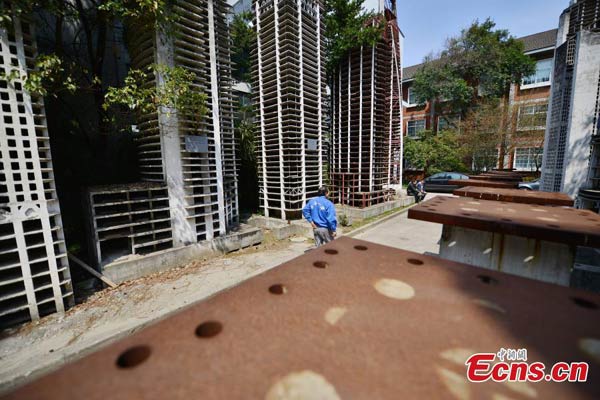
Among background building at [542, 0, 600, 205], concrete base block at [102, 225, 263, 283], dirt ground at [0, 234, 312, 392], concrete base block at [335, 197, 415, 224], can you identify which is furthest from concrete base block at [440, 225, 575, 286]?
concrete base block at [335, 197, 415, 224]

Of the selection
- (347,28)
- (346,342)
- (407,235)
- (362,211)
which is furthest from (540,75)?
(346,342)

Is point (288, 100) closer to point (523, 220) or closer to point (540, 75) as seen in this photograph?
point (523, 220)

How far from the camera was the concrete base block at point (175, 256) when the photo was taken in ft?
19.2

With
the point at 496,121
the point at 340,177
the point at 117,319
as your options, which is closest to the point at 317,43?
the point at 340,177

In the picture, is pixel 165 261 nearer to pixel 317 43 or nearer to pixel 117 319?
pixel 117 319

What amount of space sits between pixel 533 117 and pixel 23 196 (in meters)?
A: 29.1

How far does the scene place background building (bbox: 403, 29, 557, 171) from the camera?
21031 mm

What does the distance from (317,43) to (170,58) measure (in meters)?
6.16

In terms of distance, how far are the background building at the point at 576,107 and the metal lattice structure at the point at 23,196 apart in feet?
41.3

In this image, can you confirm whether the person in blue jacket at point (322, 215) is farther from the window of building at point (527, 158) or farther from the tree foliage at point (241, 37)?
the window of building at point (527, 158)

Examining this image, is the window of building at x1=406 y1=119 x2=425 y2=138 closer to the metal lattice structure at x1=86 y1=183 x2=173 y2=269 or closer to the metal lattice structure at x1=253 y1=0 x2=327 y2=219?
the metal lattice structure at x1=253 y1=0 x2=327 y2=219

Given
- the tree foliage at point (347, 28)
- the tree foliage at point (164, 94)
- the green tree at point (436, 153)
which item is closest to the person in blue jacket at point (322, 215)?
the tree foliage at point (164, 94)

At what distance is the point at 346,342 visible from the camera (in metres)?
0.98

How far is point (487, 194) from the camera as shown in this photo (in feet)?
15.6
